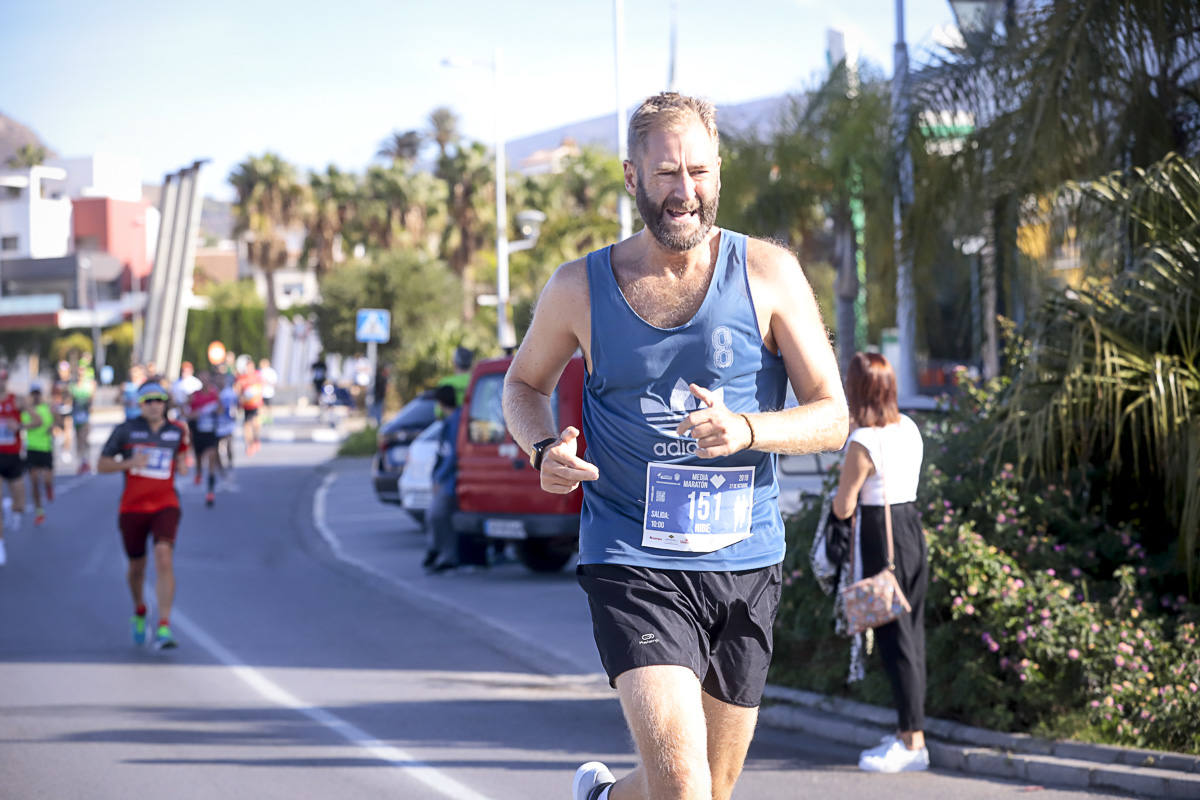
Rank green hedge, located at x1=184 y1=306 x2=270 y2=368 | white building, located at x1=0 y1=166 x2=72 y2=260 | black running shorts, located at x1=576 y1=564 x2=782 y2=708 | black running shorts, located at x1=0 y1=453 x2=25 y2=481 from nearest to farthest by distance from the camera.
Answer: black running shorts, located at x1=576 y1=564 x2=782 y2=708 < black running shorts, located at x1=0 y1=453 x2=25 y2=481 < white building, located at x1=0 y1=166 x2=72 y2=260 < green hedge, located at x1=184 y1=306 x2=270 y2=368

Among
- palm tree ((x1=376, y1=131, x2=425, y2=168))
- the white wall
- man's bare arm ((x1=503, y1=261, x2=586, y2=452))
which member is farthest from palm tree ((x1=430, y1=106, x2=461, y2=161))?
man's bare arm ((x1=503, y1=261, x2=586, y2=452))

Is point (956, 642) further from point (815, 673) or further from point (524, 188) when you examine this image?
point (524, 188)

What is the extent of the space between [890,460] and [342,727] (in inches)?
129

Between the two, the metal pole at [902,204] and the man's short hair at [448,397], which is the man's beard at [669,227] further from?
the man's short hair at [448,397]

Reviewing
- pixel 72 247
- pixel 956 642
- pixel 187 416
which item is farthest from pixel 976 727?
pixel 72 247

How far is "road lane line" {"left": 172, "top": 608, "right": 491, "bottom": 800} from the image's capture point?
646 cm

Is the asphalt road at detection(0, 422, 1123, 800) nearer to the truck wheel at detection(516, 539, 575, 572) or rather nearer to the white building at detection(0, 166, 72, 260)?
the truck wheel at detection(516, 539, 575, 572)

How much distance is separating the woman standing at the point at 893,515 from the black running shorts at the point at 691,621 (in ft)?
9.65

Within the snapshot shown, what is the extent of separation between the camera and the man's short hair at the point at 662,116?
360 centimetres

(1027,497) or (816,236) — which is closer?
(1027,497)

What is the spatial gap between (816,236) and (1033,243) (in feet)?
32.9

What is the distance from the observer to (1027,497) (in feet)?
25.5

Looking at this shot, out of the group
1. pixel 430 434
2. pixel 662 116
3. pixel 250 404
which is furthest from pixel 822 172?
pixel 662 116

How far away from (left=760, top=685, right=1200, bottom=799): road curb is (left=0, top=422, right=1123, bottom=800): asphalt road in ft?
0.45
